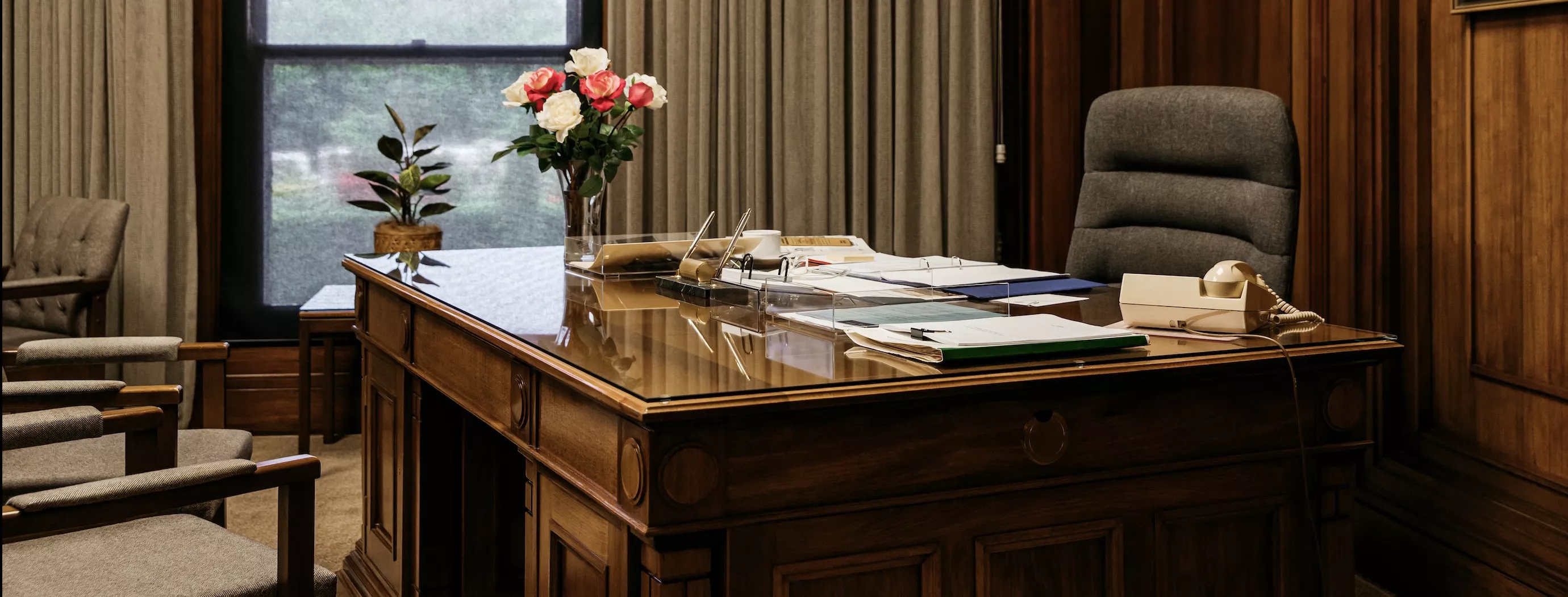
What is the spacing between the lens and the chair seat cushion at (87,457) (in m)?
1.97

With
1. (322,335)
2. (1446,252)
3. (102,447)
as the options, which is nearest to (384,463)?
(102,447)

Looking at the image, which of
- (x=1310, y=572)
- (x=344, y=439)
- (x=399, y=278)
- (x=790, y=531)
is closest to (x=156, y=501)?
(x=790, y=531)

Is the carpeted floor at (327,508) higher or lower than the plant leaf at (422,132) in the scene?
lower

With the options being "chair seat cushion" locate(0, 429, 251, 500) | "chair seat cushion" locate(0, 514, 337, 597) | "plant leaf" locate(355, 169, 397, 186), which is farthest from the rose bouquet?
"plant leaf" locate(355, 169, 397, 186)

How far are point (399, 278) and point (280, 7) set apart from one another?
2.54 meters

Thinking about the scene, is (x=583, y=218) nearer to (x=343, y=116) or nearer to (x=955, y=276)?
(x=955, y=276)

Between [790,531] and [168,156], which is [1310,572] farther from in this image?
[168,156]

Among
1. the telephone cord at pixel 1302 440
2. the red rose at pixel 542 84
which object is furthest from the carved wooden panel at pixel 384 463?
the telephone cord at pixel 1302 440

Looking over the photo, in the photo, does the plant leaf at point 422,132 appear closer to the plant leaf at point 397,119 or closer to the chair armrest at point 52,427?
the plant leaf at point 397,119

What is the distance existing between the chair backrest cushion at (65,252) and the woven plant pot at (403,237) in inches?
29.4

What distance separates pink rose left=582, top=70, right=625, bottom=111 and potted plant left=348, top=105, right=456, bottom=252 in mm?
1759

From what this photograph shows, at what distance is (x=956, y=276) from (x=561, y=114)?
85cm

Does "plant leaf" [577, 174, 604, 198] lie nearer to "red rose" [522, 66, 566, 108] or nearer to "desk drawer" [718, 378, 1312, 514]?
"red rose" [522, 66, 566, 108]

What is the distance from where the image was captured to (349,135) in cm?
437
